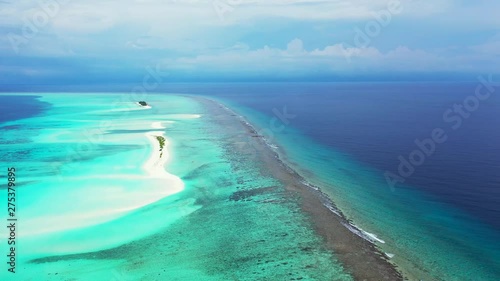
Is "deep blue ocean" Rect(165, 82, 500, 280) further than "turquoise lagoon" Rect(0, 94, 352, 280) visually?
Yes

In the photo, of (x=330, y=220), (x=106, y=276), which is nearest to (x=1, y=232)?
(x=106, y=276)

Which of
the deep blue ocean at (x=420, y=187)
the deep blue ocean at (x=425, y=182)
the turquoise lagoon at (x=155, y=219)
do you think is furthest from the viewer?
the deep blue ocean at (x=425, y=182)

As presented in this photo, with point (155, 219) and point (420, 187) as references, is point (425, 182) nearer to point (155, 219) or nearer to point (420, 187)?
point (420, 187)

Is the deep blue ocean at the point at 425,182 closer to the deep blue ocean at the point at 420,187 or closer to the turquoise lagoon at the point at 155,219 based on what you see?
the deep blue ocean at the point at 420,187

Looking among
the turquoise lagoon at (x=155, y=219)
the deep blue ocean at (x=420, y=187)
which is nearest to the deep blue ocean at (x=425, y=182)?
the deep blue ocean at (x=420, y=187)

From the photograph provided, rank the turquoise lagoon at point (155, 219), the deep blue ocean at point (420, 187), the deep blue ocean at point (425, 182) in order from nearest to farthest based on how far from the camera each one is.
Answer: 1. the turquoise lagoon at point (155, 219)
2. the deep blue ocean at point (420, 187)
3. the deep blue ocean at point (425, 182)

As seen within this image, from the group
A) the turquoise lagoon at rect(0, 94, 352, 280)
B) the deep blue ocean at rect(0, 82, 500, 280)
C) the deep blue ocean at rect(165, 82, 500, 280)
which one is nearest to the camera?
the turquoise lagoon at rect(0, 94, 352, 280)

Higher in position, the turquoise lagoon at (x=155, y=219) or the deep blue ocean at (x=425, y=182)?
the deep blue ocean at (x=425, y=182)

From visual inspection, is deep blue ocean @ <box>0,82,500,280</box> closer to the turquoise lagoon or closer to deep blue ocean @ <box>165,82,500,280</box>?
deep blue ocean @ <box>165,82,500,280</box>

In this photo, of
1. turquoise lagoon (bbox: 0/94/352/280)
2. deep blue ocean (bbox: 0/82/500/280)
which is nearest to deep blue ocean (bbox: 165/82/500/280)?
deep blue ocean (bbox: 0/82/500/280)

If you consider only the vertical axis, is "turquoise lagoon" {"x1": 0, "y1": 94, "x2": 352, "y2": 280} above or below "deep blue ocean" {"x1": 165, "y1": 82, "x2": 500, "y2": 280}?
below

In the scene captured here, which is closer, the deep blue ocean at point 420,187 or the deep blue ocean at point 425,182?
the deep blue ocean at point 420,187
